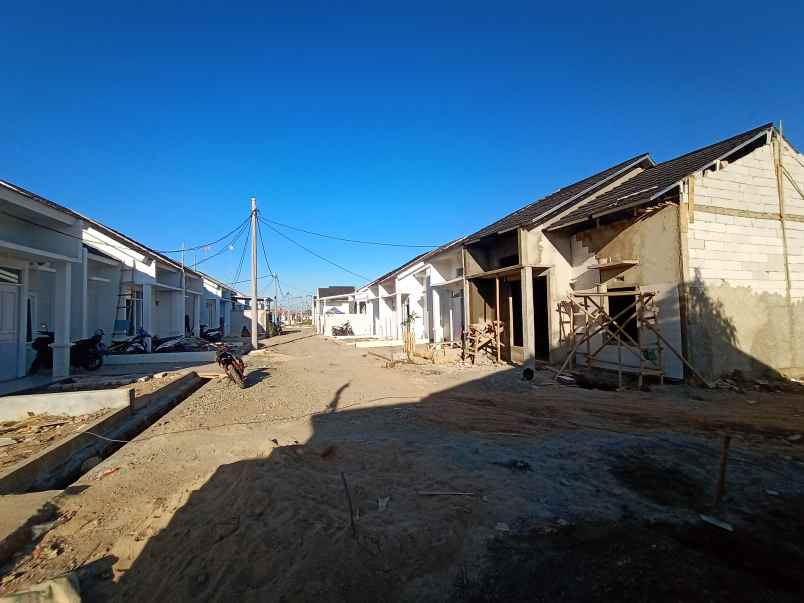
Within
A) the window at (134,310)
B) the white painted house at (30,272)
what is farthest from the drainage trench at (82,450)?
the window at (134,310)

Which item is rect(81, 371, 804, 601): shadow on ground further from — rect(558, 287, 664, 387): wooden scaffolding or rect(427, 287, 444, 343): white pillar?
rect(427, 287, 444, 343): white pillar

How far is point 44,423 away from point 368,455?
536 cm

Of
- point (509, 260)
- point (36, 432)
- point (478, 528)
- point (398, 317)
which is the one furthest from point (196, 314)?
point (478, 528)

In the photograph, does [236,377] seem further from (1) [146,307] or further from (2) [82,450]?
(1) [146,307]

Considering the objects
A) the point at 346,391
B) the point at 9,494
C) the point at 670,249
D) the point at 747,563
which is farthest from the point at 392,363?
the point at 747,563

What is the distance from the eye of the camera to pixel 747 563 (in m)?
2.65

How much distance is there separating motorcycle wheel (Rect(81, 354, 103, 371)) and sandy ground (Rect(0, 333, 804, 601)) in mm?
7642

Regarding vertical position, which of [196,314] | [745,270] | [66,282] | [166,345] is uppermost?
[66,282]

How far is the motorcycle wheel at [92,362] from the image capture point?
1197 centimetres

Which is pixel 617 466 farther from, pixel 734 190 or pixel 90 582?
pixel 734 190

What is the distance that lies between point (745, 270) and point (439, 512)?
1033 cm

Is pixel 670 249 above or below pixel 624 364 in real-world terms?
above

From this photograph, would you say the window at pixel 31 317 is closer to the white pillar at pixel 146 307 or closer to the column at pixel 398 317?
the white pillar at pixel 146 307

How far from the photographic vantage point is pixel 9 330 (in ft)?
32.3
